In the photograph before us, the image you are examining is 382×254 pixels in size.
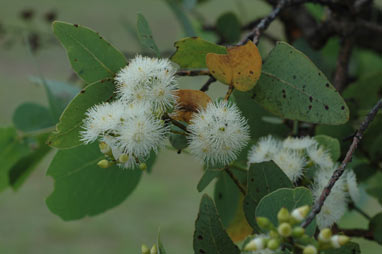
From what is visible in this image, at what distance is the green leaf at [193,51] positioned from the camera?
20.2 inches

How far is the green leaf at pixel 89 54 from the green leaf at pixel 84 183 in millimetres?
107

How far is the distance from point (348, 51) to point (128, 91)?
1.48 feet

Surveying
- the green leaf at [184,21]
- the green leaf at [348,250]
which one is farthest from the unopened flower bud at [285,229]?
the green leaf at [184,21]

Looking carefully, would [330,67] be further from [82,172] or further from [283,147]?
[82,172]

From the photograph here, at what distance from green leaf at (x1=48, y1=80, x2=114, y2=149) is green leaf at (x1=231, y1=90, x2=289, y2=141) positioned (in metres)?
0.15

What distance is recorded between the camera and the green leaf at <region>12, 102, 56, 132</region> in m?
0.79

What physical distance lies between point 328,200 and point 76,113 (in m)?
0.28

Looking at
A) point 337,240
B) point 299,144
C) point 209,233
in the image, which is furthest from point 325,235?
point 299,144

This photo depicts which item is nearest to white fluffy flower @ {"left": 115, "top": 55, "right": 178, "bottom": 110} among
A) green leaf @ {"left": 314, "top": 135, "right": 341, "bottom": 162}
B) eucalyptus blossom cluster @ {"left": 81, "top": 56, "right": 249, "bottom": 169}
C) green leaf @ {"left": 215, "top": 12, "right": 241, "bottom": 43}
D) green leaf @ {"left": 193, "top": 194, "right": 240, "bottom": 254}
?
eucalyptus blossom cluster @ {"left": 81, "top": 56, "right": 249, "bottom": 169}

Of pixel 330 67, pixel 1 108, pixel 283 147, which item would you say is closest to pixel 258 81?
pixel 283 147

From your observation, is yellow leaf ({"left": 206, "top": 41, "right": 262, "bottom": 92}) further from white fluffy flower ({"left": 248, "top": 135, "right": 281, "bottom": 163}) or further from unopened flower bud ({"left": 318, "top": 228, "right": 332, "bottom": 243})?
unopened flower bud ({"left": 318, "top": 228, "right": 332, "bottom": 243})

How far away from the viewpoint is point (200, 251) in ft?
1.41

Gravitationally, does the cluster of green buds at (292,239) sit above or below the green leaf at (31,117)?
above

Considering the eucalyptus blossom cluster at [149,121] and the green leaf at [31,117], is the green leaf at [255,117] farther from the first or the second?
the green leaf at [31,117]
